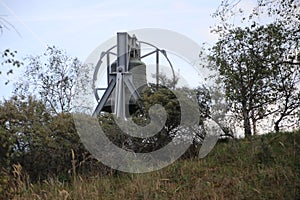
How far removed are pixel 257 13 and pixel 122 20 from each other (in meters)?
5.65

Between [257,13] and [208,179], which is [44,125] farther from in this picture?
[257,13]

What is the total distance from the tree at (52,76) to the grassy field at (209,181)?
35.2ft

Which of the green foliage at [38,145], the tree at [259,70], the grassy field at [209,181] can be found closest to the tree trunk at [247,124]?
the tree at [259,70]

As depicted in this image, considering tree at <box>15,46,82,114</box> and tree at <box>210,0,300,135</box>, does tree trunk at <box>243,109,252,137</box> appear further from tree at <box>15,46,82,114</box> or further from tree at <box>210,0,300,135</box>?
tree at <box>15,46,82,114</box>

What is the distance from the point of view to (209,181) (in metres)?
6.96

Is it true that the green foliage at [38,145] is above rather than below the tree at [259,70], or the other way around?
below

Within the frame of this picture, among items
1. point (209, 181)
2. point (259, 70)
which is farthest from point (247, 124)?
point (209, 181)

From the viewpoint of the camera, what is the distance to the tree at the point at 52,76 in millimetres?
18312

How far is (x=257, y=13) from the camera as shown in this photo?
916 centimetres

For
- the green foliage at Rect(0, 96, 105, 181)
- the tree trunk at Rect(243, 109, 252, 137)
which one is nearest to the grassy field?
the green foliage at Rect(0, 96, 105, 181)

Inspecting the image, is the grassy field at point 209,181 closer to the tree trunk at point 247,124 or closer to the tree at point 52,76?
the tree trunk at point 247,124

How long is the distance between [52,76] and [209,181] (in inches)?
521

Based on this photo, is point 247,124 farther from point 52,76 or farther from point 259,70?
point 52,76

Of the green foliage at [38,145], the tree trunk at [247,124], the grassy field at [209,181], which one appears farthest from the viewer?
the tree trunk at [247,124]
